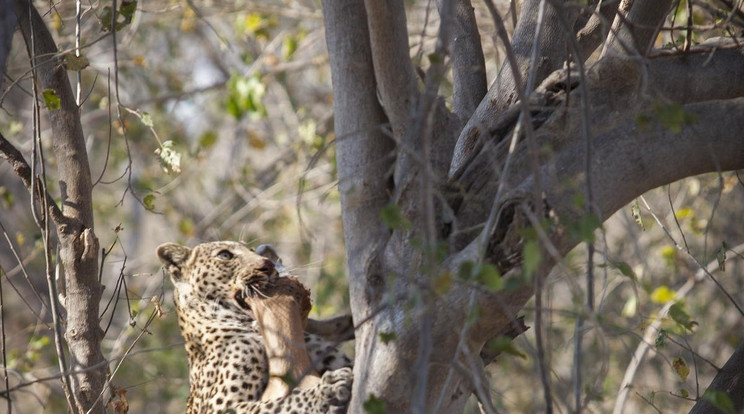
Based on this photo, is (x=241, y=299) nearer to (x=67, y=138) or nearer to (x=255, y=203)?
(x=67, y=138)

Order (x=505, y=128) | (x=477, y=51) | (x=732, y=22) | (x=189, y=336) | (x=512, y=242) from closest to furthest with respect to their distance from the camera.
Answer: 1. (x=512, y=242)
2. (x=505, y=128)
3. (x=732, y=22)
4. (x=477, y=51)
5. (x=189, y=336)

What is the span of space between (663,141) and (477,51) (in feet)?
3.69

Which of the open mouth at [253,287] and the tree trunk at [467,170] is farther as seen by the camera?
the open mouth at [253,287]

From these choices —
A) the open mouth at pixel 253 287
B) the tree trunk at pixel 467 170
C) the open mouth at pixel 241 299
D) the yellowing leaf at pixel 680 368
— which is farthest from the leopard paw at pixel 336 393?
the yellowing leaf at pixel 680 368

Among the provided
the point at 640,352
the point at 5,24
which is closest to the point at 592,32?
the point at 5,24

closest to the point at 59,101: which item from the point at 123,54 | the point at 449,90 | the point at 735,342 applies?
the point at 449,90

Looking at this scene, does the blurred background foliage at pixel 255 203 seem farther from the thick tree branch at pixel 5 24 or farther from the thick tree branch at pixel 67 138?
the thick tree branch at pixel 5 24

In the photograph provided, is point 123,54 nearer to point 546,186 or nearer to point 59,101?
point 59,101

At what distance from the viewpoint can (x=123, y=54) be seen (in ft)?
29.7

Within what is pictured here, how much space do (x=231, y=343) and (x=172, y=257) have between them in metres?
0.72

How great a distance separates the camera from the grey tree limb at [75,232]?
Answer: 3.32 meters

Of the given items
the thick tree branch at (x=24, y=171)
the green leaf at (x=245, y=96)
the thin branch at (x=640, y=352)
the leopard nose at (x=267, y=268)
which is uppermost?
the green leaf at (x=245, y=96)

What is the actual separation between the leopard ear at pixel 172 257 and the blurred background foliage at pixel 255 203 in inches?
53.6

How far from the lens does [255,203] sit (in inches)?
315
